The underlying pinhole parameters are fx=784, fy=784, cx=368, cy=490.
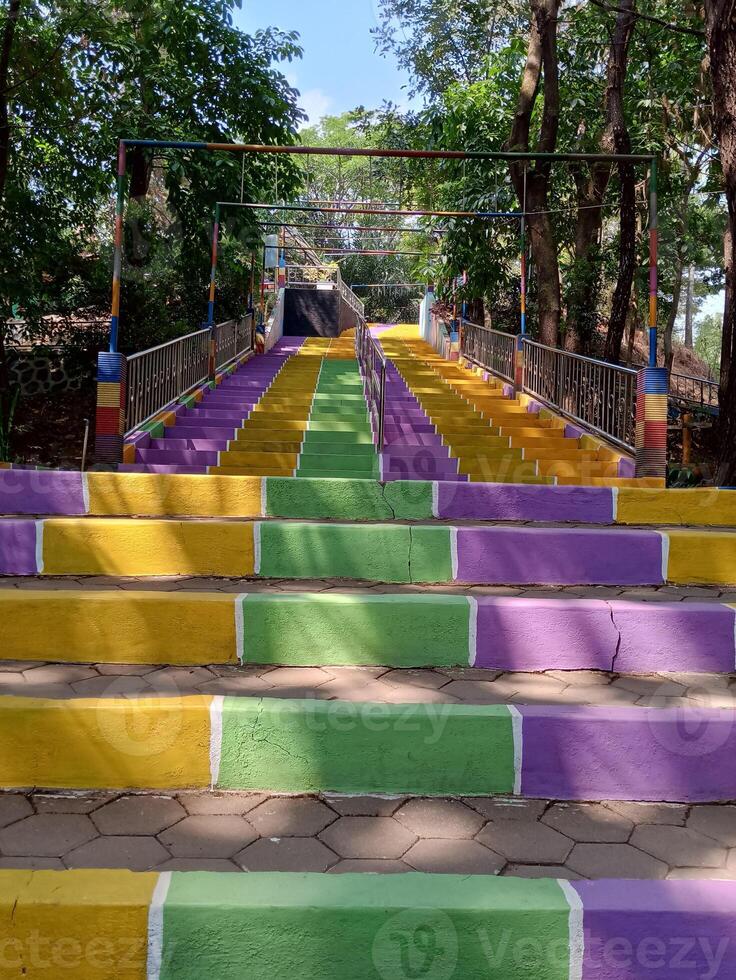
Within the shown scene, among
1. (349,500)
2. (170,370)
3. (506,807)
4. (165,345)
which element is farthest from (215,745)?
(170,370)

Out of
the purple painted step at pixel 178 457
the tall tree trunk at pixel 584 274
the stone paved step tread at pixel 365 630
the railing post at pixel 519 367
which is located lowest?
the stone paved step tread at pixel 365 630

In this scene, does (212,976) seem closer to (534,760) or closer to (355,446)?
(534,760)

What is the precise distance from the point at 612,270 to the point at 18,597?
15116 mm

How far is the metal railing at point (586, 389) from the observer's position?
22.8ft

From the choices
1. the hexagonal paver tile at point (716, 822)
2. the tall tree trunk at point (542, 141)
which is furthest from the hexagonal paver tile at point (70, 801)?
the tall tree trunk at point (542, 141)

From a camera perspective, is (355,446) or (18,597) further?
(355,446)

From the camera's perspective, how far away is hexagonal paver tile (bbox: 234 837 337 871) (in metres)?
1.82

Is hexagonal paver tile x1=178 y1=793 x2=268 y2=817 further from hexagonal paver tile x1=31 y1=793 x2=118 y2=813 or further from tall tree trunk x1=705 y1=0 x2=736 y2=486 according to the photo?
tall tree trunk x1=705 y1=0 x2=736 y2=486

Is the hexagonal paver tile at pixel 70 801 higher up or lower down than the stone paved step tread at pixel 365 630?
lower down

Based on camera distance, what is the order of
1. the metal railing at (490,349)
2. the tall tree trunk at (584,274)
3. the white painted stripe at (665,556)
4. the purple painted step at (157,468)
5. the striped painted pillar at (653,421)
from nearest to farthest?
the white painted stripe at (665,556) < the purple painted step at (157,468) < the striped painted pillar at (653,421) < the metal railing at (490,349) < the tall tree trunk at (584,274)

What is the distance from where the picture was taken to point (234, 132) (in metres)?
12.4

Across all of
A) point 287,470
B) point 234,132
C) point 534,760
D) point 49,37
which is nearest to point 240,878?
point 534,760

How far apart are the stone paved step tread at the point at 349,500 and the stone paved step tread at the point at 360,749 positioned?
5.64ft

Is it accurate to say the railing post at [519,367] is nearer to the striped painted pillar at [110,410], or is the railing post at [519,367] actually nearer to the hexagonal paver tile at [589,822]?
the striped painted pillar at [110,410]
